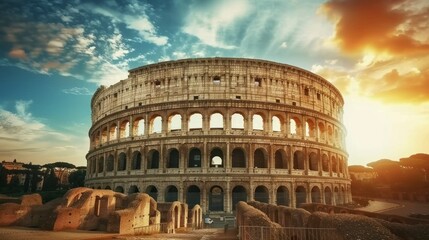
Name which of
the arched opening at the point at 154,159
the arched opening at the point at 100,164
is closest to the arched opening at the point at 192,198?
the arched opening at the point at 154,159

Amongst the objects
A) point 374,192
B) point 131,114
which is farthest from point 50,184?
point 374,192

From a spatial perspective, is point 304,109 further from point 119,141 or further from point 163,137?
point 119,141

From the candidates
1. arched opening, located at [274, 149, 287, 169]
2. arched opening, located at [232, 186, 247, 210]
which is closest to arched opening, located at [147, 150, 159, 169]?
arched opening, located at [232, 186, 247, 210]

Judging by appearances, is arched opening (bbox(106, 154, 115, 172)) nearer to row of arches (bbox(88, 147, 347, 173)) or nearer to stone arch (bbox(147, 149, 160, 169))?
row of arches (bbox(88, 147, 347, 173))

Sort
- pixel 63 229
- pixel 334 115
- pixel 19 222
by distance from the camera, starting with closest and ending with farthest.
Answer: pixel 63 229 < pixel 19 222 < pixel 334 115

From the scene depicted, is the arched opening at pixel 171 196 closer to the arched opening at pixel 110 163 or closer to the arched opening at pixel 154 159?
the arched opening at pixel 154 159
